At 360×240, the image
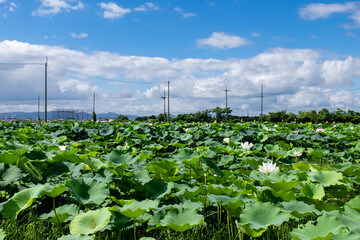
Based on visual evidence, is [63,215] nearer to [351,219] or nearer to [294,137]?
[351,219]

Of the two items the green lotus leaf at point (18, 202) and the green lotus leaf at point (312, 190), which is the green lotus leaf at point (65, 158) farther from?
the green lotus leaf at point (312, 190)

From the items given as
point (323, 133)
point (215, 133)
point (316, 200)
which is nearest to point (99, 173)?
point (316, 200)

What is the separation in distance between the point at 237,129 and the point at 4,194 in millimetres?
6092

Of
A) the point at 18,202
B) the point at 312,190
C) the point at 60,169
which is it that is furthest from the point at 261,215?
the point at 60,169

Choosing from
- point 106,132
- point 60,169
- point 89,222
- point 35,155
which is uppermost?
point 35,155

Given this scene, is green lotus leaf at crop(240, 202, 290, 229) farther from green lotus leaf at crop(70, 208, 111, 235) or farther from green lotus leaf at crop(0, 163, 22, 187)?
green lotus leaf at crop(0, 163, 22, 187)

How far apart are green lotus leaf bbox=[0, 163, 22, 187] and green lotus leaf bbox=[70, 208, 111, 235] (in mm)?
858

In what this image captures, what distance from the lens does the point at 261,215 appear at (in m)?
1.60

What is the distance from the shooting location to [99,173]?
259 centimetres

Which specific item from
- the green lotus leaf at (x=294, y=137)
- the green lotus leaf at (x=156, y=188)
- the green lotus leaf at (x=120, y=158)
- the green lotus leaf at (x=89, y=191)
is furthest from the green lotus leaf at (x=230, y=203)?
the green lotus leaf at (x=294, y=137)

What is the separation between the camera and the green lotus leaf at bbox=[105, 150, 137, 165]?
8.53ft

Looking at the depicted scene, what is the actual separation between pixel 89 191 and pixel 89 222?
0.38 meters

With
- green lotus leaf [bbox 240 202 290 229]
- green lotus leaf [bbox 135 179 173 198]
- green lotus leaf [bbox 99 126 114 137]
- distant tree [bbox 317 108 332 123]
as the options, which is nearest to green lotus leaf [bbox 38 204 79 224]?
green lotus leaf [bbox 135 179 173 198]

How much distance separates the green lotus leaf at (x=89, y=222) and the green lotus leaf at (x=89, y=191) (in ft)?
0.65
